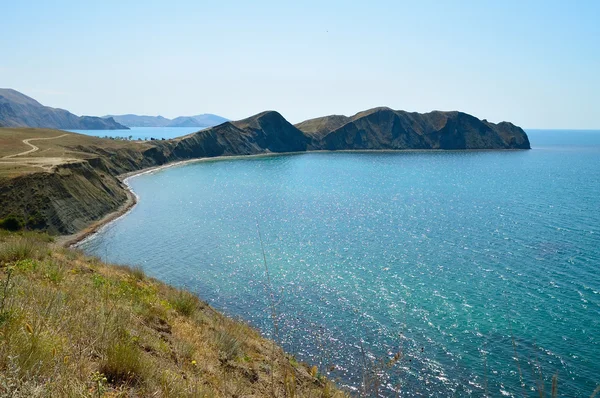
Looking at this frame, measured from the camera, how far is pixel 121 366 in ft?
19.5

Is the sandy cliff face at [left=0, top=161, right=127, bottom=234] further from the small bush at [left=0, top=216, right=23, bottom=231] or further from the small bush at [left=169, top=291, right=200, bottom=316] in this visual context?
the small bush at [left=169, top=291, right=200, bottom=316]

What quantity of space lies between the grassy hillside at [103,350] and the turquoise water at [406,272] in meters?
3.72

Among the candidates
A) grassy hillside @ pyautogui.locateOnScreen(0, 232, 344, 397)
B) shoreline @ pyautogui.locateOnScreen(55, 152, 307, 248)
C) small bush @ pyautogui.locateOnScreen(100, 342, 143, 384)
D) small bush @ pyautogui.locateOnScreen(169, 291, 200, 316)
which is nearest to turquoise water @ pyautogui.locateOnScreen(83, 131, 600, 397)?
shoreline @ pyautogui.locateOnScreen(55, 152, 307, 248)

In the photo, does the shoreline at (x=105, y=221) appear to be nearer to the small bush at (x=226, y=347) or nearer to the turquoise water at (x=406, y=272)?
the turquoise water at (x=406, y=272)

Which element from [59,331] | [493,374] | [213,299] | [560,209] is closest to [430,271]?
[493,374]

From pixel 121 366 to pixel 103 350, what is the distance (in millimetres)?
414

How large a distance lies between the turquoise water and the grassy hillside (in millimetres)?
3722

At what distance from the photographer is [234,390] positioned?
28.2 ft

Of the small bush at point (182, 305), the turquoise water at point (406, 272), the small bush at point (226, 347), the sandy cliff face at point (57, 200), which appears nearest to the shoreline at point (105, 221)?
the sandy cliff face at point (57, 200)

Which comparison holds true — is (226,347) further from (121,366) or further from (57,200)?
(57,200)

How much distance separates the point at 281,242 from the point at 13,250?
34687 mm

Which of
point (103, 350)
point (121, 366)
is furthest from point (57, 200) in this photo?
point (121, 366)

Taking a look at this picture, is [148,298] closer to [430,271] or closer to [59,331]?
[59,331]

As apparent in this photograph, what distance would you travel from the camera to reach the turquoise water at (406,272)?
72.3 ft
